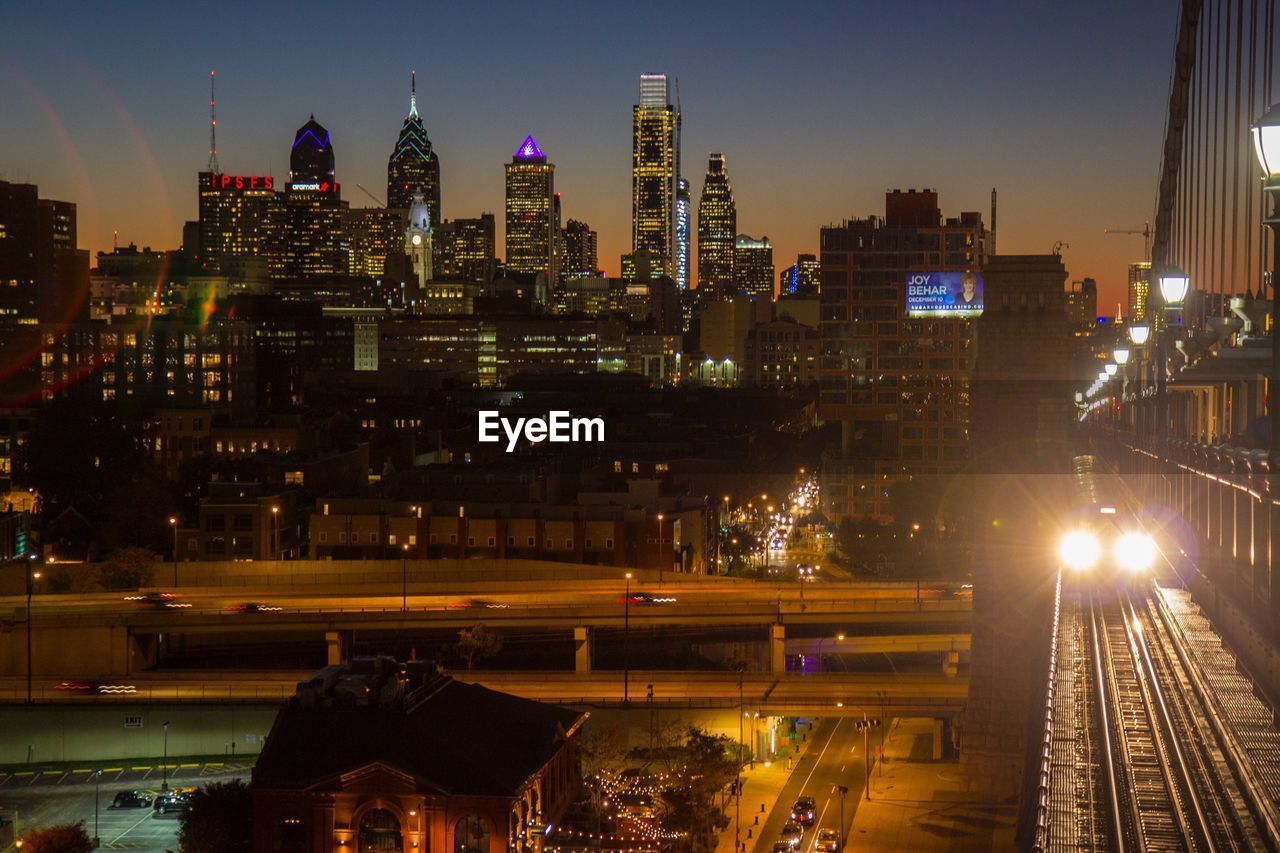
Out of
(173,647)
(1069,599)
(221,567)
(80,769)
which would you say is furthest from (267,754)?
(221,567)

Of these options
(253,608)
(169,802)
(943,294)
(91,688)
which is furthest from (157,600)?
(943,294)

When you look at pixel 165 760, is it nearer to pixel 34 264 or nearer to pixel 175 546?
pixel 175 546

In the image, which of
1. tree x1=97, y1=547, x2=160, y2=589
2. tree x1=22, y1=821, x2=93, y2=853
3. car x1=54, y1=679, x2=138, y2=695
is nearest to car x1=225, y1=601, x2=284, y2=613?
car x1=54, y1=679, x2=138, y2=695

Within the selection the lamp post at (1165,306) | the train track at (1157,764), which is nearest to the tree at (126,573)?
the lamp post at (1165,306)

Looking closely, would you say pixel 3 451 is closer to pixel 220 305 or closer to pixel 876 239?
pixel 876 239

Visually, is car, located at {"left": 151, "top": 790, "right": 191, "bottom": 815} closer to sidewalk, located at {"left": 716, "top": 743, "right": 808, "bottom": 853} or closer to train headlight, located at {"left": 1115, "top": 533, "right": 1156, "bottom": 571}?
sidewalk, located at {"left": 716, "top": 743, "right": 808, "bottom": 853}

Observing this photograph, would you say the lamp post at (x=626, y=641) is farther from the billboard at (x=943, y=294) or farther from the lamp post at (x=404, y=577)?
the billboard at (x=943, y=294)
